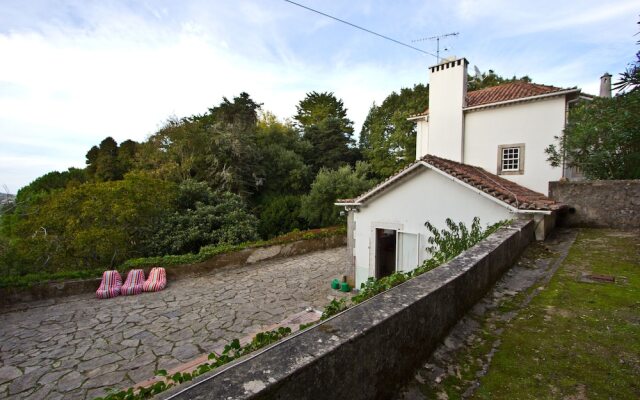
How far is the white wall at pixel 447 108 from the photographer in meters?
14.9

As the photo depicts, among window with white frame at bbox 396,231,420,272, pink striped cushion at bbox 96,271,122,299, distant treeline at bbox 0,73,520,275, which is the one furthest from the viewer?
distant treeline at bbox 0,73,520,275

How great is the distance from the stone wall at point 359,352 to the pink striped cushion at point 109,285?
426 inches

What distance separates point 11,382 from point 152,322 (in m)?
Answer: 2.81

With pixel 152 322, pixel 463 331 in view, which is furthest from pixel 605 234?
pixel 152 322

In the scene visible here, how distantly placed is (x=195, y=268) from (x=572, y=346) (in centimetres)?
1247

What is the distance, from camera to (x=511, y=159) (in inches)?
551

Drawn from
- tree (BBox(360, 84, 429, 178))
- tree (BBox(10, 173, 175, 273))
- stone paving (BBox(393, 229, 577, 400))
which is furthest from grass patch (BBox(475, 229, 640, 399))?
tree (BBox(360, 84, 429, 178))

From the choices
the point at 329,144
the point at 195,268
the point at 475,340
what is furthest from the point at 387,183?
the point at 329,144

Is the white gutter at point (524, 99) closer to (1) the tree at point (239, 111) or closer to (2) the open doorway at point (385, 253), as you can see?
(2) the open doorway at point (385, 253)

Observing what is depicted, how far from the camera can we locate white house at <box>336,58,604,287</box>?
862 centimetres

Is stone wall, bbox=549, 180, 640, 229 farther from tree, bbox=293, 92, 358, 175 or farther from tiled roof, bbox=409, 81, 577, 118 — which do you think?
tree, bbox=293, 92, 358, 175

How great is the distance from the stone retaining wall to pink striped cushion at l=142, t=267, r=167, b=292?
52cm

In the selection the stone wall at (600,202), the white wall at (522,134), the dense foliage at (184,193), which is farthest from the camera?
the white wall at (522,134)

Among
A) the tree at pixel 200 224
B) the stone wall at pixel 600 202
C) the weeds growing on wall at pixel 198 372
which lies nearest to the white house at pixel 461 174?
the stone wall at pixel 600 202
